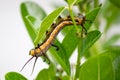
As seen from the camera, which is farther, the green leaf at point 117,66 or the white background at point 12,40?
the white background at point 12,40

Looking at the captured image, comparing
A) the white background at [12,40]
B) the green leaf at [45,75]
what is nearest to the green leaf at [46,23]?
the green leaf at [45,75]

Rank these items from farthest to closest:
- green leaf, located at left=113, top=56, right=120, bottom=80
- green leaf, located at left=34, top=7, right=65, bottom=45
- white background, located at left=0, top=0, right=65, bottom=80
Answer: white background, located at left=0, top=0, right=65, bottom=80 < green leaf, located at left=113, top=56, right=120, bottom=80 < green leaf, located at left=34, top=7, right=65, bottom=45

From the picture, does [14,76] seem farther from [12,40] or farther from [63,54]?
[12,40]

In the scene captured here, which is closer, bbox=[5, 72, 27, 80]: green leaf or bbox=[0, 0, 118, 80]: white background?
bbox=[5, 72, 27, 80]: green leaf

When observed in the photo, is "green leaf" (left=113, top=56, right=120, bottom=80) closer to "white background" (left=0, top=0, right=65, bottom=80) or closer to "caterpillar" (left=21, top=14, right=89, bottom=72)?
"caterpillar" (left=21, top=14, right=89, bottom=72)

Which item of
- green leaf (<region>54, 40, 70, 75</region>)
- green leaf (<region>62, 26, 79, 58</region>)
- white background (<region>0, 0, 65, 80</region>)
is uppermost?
white background (<region>0, 0, 65, 80</region>)

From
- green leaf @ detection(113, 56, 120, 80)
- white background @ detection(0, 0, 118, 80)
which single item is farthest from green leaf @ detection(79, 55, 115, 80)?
white background @ detection(0, 0, 118, 80)

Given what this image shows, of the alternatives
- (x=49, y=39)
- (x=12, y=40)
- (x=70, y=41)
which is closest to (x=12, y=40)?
(x=12, y=40)

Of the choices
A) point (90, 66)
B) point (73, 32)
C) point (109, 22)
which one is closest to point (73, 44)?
point (73, 32)

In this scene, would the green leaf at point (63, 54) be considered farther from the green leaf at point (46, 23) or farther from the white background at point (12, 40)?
the white background at point (12, 40)
